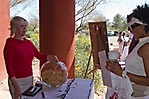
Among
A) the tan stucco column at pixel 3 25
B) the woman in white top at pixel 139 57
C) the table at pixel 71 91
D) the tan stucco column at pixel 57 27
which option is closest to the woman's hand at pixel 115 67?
the woman in white top at pixel 139 57

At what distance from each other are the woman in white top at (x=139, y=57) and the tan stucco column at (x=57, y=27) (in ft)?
5.83

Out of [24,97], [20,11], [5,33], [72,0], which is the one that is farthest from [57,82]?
[20,11]

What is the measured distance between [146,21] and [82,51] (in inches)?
135

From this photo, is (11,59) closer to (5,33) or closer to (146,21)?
(146,21)

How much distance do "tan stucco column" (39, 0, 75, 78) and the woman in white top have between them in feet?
5.83

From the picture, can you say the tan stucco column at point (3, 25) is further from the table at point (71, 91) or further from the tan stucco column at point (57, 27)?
the table at point (71, 91)

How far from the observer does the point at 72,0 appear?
3264mm

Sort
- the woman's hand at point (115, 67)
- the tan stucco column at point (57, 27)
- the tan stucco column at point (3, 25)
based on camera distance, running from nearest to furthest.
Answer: the woman's hand at point (115, 67) → the tan stucco column at point (57, 27) → the tan stucco column at point (3, 25)

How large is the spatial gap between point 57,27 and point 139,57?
1937 mm

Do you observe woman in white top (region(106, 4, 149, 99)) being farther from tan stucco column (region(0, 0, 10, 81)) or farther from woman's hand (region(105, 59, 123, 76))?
tan stucco column (region(0, 0, 10, 81))

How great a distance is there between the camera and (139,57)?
144cm

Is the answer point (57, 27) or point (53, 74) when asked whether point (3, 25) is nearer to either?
point (57, 27)

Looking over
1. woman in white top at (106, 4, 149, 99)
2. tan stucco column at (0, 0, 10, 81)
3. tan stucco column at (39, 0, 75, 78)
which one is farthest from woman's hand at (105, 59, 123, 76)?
tan stucco column at (0, 0, 10, 81)

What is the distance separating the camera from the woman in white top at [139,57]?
1.40m
